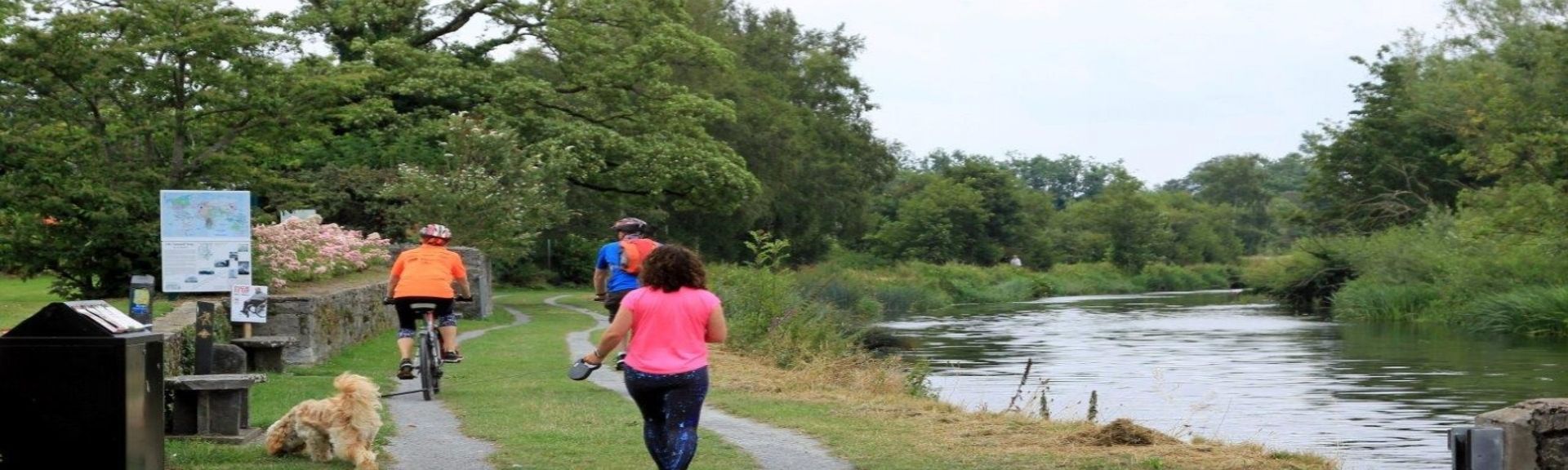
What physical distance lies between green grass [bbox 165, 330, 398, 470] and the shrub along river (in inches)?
259

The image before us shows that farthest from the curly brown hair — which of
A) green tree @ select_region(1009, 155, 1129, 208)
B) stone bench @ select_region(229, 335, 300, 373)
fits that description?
green tree @ select_region(1009, 155, 1129, 208)

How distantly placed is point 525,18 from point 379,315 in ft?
56.4

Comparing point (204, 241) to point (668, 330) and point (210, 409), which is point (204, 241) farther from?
point (668, 330)

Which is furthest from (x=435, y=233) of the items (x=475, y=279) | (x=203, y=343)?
(x=475, y=279)

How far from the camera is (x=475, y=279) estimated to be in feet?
103

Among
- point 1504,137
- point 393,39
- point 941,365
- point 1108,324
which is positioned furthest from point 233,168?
point 1504,137

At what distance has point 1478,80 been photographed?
167ft

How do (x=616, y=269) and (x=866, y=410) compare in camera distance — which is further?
(x=616, y=269)

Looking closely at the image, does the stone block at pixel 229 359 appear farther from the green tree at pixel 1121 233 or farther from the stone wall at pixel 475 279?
the green tree at pixel 1121 233

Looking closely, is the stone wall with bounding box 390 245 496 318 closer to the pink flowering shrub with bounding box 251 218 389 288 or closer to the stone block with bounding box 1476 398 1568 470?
the pink flowering shrub with bounding box 251 218 389 288

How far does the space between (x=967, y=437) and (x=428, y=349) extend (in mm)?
4672

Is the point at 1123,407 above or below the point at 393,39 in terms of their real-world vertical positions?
below

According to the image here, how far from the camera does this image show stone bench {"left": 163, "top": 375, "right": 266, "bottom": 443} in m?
10.8

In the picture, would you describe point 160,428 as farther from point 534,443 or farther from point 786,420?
point 786,420
